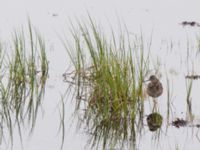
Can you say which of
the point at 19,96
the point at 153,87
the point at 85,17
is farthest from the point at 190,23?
the point at 19,96

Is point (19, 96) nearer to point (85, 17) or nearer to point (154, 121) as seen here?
point (154, 121)

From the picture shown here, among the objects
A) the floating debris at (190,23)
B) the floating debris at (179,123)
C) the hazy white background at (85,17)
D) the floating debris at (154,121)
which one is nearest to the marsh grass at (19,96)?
the hazy white background at (85,17)

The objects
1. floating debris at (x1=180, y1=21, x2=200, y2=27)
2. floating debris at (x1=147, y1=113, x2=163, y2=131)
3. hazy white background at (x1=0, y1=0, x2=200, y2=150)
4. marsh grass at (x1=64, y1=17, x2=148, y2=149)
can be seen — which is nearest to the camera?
marsh grass at (x1=64, y1=17, x2=148, y2=149)

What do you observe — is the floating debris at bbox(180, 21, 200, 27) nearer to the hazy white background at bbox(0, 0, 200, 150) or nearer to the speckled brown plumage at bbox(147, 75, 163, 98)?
the hazy white background at bbox(0, 0, 200, 150)

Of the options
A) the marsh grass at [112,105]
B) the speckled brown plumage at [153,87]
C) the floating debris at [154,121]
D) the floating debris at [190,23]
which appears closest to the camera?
the marsh grass at [112,105]

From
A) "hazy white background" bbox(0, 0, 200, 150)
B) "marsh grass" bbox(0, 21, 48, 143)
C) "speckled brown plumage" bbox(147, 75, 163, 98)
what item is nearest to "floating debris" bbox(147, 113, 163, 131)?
"speckled brown plumage" bbox(147, 75, 163, 98)

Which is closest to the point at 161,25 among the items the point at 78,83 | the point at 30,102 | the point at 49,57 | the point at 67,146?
the point at 49,57

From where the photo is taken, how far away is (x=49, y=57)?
193 inches

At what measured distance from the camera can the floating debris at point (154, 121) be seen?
322cm

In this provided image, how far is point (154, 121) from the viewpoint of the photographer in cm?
329

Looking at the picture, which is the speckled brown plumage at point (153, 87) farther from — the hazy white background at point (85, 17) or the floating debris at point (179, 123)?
the floating debris at point (179, 123)

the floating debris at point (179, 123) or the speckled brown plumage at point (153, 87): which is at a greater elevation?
the speckled brown plumage at point (153, 87)

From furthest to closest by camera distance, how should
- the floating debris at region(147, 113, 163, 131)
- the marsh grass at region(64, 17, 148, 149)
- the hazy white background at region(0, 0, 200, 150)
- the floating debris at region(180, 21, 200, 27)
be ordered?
the floating debris at region(180, 21, 200, 27)
the hazy white background at region(0, 0, 200, 150)
the floating debris at region(147, 113, 163, 131)
the marsh grass at region(64, 17, 148, 149)

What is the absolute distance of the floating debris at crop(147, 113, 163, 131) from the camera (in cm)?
322
